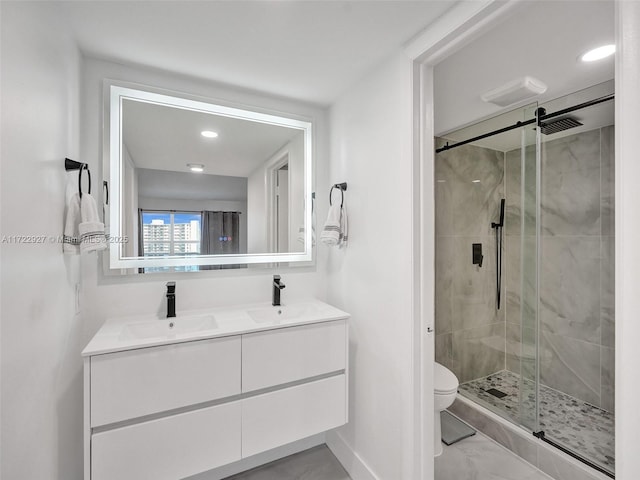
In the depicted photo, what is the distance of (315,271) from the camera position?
219cm

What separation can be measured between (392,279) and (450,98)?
4.41 ft

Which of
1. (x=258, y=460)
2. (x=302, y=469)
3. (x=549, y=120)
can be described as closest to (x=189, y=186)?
(x=258, y=460)

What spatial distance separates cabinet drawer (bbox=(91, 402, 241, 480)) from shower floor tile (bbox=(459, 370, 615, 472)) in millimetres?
1926

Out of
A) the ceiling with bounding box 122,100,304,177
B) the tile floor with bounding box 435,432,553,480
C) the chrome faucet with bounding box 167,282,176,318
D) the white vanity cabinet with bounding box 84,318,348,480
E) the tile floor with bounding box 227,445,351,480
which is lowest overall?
the tile floor with bounding box 227,445,351,480

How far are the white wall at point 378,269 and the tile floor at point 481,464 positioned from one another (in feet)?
1.82

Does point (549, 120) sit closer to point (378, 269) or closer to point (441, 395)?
point (378, 269)

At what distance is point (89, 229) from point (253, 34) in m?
1.13

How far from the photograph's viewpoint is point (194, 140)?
6.20 feet

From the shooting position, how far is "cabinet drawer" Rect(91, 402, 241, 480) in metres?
1.26

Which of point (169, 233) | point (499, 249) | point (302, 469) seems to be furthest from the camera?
point (499, 249)

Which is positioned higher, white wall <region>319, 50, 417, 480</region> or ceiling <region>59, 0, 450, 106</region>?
ceiling <region>59, 0, 450, 106</region>
